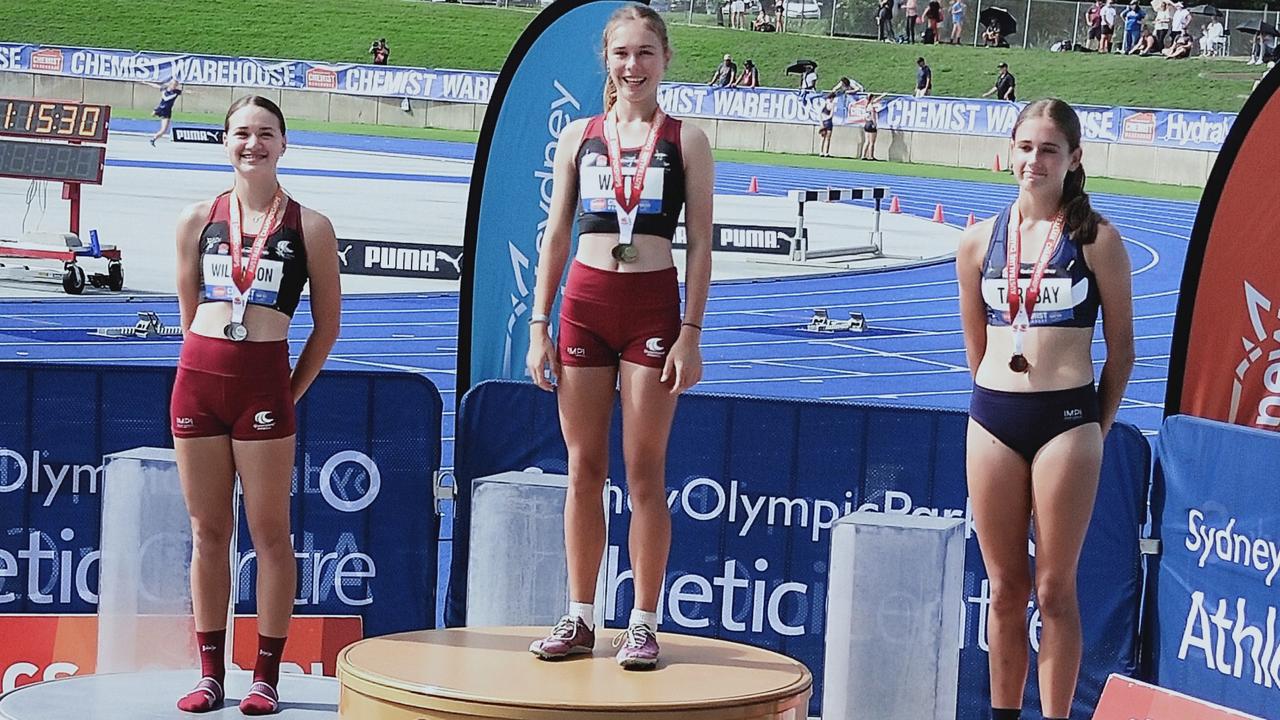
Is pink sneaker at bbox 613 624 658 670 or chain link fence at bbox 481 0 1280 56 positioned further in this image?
chain link fence at bbox 481 0 1280 56

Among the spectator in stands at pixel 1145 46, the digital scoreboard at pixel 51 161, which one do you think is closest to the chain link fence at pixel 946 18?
the spectator in stands at pixel 1145 46

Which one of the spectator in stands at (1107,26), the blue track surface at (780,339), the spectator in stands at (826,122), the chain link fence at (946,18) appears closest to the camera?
the blue track surface at (780,339)

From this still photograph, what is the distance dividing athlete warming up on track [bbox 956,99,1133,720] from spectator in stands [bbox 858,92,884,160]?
2684cm

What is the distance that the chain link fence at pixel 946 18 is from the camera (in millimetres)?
37000

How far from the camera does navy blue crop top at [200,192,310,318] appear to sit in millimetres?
4578

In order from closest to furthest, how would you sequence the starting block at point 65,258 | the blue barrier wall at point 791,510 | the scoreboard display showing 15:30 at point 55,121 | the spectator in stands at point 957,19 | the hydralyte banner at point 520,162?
1. the blue barrier wall at point 791,510
2. the hydralyte banner at point 520,162
3. the starting block at point 65,258
4. the scoreboard display showing 15:30 at point 55,121
5. the spectator in stands at point 957,19

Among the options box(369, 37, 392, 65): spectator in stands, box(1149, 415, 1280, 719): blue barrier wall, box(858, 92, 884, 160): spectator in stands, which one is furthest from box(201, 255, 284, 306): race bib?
box(369, 37, 392, 65): spectator in stands

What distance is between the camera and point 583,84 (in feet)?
21.7

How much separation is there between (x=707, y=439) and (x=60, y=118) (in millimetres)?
11686

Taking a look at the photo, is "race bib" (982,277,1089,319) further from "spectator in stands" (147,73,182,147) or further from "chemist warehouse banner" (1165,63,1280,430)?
"spectator in stands" (147,73,182,147)

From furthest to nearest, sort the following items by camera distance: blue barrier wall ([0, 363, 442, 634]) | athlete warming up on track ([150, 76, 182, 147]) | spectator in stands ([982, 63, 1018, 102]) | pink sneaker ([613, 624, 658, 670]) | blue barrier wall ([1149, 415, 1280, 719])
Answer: spectator in stands ([982, 63, 1018, 102])
athlete warming up on track ([150, 76, 182, 147])
blue barrier wall ([0, 363, 442, 634])
blue barrier wall ([1149, 415, 1280, 719])
pink sneaker ([613, 624, 658, 670])

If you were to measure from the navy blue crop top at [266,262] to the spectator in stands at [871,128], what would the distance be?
27.1 m

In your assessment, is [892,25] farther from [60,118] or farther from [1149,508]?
[1149,508]

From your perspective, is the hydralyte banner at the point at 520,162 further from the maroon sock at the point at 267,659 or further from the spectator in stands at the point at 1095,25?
the spectator in stands at the point at 1095,25
